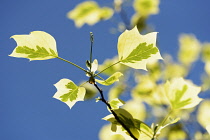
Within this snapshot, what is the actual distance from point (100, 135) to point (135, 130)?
113cm

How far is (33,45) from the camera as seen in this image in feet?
1.70

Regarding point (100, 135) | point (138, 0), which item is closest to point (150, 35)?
point (100, 135)

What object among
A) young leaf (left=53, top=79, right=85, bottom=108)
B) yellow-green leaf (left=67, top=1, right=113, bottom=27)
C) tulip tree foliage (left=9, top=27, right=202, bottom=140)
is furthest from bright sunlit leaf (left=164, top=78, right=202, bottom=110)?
yellow-green leaf (left=67, top=1, right=113, bottom=27)

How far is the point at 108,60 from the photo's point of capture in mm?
2303

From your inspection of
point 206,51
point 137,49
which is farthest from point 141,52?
point 206,51

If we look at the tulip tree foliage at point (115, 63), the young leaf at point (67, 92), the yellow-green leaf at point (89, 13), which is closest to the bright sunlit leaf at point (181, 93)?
the tulip tree foliage at point (115, 63)

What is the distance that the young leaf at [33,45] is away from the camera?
20.2 inches

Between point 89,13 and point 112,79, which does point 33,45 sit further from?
point 89,13

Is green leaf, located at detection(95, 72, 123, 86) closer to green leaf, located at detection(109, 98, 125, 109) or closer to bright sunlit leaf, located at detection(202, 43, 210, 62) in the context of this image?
green leaf, located at detection(109, 98, 125, 109)

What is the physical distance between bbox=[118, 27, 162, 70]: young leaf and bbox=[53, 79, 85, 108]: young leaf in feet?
0.43

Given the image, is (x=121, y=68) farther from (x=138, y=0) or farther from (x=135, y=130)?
(x=135, y=130)

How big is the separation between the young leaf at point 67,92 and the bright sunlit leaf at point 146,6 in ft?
5.87

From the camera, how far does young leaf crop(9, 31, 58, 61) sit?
0.51 meters

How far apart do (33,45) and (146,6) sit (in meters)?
1.82
